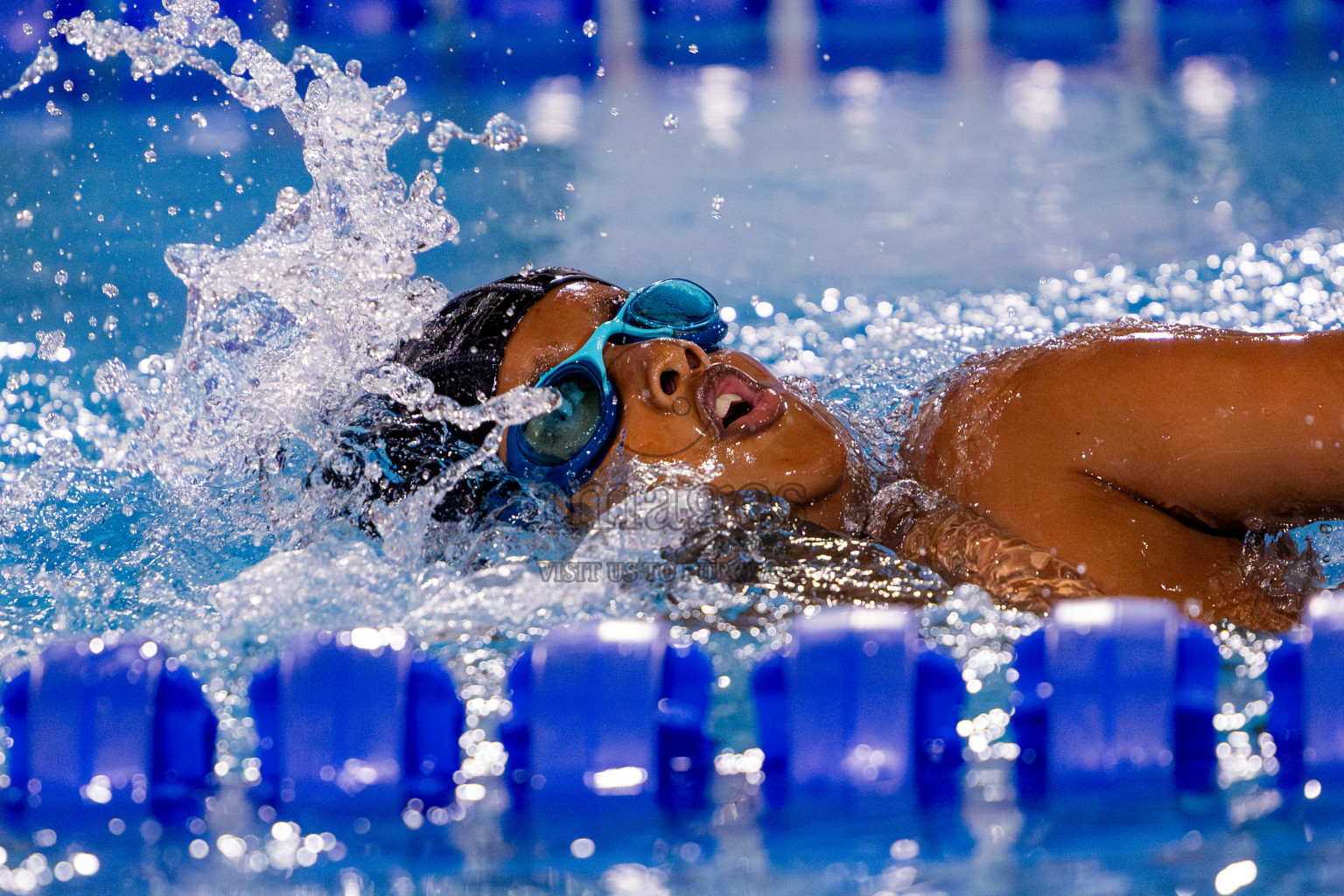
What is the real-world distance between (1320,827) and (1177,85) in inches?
202

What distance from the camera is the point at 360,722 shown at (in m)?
1.35

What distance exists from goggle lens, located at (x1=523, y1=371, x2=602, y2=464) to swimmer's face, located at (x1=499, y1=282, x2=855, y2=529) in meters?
0.04

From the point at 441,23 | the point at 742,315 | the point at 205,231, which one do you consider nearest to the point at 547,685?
the point at 742,315

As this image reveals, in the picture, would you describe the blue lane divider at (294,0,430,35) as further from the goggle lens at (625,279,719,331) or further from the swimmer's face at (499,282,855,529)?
the swimmer's face at (499,282,855,529)

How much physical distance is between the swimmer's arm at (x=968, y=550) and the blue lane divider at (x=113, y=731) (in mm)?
875

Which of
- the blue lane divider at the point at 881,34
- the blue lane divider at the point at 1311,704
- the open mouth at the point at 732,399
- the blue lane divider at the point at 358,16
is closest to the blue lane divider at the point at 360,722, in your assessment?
the open mouth at the point at 732,399

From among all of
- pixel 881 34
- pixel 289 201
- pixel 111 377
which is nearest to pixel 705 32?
pixel 881 34

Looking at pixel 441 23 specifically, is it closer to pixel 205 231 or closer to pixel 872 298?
pixel 205 231

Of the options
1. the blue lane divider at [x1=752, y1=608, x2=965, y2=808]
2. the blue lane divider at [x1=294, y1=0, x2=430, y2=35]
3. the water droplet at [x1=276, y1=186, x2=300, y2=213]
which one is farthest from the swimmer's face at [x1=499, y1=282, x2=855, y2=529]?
the blue lane divider at [x1=294, y1=0, x2=430, y2=35]

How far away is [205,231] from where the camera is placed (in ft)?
14.0

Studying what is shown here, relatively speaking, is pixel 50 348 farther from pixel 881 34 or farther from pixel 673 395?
pixel 881 34

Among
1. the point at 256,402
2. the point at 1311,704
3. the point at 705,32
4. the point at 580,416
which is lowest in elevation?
the point at 1311,704

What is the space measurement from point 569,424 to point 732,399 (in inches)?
8.6

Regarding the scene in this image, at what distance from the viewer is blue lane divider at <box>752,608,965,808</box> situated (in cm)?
130
